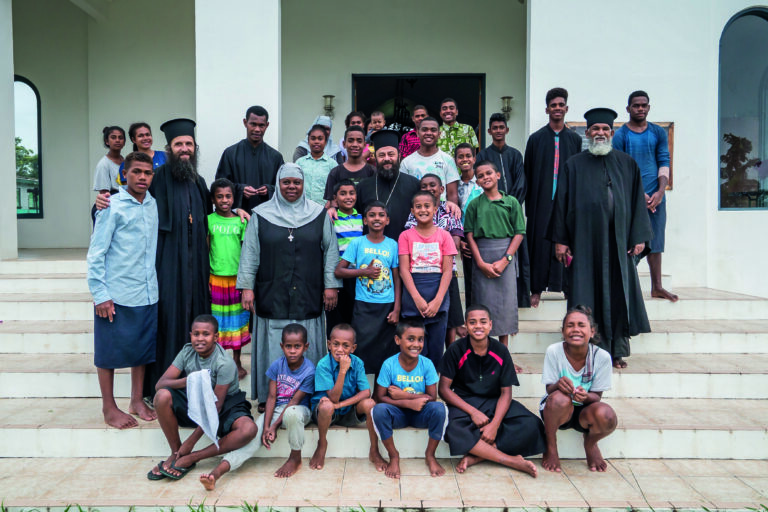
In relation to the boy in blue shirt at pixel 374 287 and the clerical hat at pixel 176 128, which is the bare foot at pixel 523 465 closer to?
the boy in blue shirt at pixel 374 287

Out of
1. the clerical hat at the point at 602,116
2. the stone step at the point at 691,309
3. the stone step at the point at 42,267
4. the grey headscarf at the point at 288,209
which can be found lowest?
the stone step at the point at 691,309

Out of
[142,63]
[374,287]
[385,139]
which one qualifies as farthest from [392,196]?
[142,63]

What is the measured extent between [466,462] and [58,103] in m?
8.92

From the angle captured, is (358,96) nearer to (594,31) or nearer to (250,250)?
(594,31)

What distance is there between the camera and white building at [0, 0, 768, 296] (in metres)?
6.46

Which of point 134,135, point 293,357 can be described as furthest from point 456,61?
point 293,357

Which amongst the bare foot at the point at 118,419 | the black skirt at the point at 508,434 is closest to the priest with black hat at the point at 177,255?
the bare foot at the point at 118,419

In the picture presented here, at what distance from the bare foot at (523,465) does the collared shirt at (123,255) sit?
2.68 m

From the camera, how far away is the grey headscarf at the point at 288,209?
414 centimetres

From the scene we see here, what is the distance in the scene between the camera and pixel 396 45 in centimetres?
902

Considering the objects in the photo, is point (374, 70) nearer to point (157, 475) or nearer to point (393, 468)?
point (393, 468)

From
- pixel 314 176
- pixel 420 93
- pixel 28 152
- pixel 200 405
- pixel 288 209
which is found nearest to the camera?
pixel 200 405

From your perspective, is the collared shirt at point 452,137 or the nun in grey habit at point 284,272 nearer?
the nun in grey habit at point 284,272

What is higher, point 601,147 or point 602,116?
point 602,116
